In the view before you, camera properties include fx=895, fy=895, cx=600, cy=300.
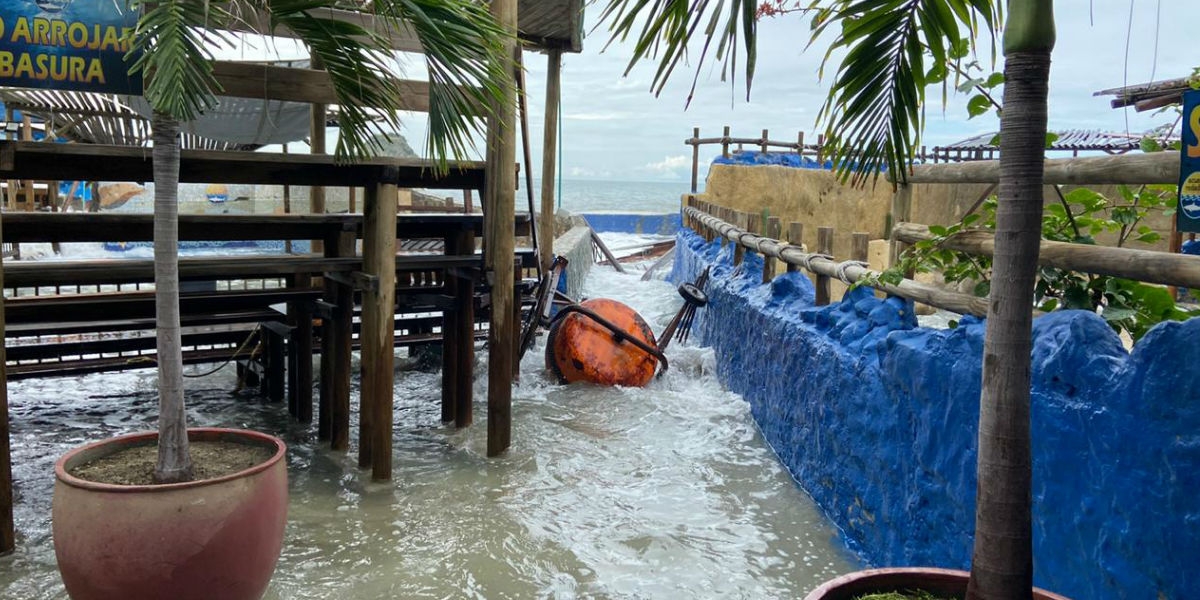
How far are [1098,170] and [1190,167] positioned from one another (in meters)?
0.76

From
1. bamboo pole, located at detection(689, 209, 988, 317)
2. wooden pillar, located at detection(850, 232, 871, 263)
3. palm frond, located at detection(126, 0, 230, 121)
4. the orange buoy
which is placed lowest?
the orange buoy

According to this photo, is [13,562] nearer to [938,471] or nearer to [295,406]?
[295,406]

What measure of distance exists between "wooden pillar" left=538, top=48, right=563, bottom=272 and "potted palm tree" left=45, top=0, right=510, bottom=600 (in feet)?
13.4

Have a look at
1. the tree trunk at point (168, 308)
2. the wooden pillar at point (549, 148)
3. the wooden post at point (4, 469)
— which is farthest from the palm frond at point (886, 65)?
the wooden pillar at point (549, 148)

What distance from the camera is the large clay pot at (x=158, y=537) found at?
3215 mm

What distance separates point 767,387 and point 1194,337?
184 inches

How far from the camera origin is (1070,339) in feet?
9.29

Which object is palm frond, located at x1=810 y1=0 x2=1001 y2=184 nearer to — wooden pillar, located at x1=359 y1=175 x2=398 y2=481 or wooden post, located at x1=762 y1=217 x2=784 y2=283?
wooden pillar, located at x1=359 y1=175 x2=398 y2=481

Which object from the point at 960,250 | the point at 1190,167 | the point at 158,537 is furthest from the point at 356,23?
the point at 1190,167

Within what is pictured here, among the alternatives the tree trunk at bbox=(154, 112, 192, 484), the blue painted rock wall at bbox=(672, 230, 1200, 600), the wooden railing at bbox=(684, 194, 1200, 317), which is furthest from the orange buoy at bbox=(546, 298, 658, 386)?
the tree trunk at bbox=(154, 112, 192, 484)

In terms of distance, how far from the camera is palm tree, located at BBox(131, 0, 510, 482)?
3.35m

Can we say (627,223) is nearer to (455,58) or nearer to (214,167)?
(214,167)

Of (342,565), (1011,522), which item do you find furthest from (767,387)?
(1011,522)

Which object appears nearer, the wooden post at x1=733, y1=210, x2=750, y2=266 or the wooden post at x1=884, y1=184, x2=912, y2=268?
the wooden post at x1=884, y1=184, x2=912, y2=268
